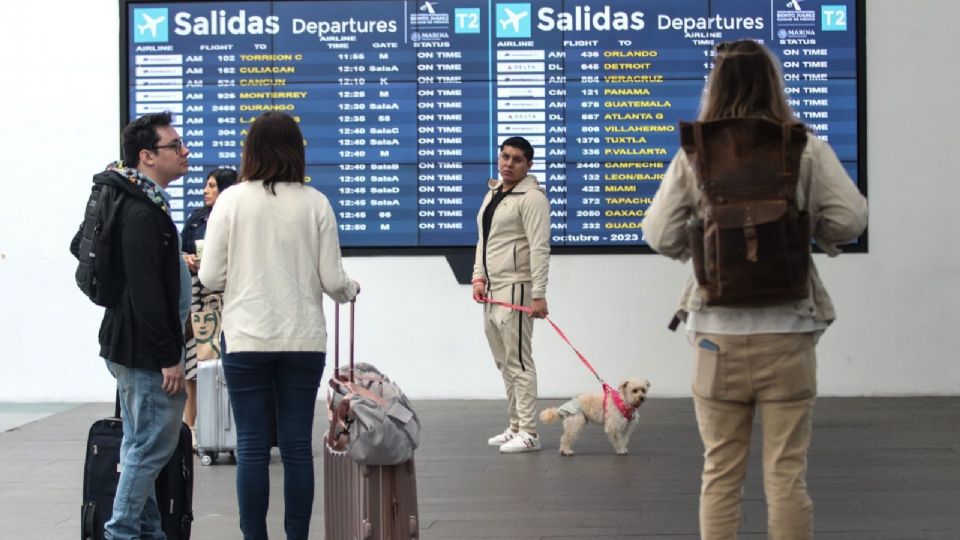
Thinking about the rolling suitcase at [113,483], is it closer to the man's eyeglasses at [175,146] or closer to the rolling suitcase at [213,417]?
the man's eyeglasses at [175,146]

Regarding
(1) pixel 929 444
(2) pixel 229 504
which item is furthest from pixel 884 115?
(2) pixel 229 504

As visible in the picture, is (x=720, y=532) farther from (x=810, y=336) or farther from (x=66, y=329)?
(x=66, y=329)

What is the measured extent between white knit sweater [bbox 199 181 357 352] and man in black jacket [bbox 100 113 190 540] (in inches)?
7.6

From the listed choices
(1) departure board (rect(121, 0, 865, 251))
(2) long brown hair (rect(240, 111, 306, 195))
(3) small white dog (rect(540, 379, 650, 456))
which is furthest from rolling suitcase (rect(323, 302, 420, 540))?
(1) departure board (rect(121, 0, 865, 251))

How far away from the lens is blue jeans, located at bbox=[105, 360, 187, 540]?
211 inches

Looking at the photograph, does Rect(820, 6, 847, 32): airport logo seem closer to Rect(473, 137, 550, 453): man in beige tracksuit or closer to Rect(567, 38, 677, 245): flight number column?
Rect(567, 38, 677, 245): flight number column

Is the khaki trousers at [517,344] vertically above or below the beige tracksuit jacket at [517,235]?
below

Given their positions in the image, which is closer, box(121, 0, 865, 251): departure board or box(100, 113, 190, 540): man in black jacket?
box(100, 113, 190, 540): man in black jacket

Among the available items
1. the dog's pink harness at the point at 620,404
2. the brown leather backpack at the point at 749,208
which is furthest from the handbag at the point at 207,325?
the brown leather backpack at the point at 749,208

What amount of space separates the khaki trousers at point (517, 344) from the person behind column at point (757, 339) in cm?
445

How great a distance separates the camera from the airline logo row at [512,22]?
1096cm

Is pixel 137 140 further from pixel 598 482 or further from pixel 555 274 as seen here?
pixel 555 274

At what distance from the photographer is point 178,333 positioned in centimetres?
540

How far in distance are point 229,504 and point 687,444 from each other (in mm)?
3110
